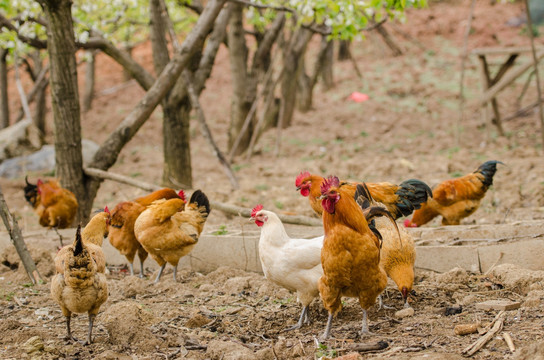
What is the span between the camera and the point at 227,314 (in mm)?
4617

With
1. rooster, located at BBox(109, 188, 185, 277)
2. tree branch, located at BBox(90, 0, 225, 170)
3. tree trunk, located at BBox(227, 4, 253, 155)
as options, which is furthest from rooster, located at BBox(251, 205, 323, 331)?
tree trunk, located at BBox(227, 4, 253, 155)

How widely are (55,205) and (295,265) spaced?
488cm

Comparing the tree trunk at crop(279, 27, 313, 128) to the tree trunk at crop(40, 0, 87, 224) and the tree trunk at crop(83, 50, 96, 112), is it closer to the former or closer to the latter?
the tree trunk at crop(40, 0, 87, 224)

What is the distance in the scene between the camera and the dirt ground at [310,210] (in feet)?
12.2

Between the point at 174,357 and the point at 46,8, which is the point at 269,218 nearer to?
the point at 174,357

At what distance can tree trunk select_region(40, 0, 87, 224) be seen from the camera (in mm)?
7117

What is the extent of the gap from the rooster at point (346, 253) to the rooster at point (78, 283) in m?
1.80

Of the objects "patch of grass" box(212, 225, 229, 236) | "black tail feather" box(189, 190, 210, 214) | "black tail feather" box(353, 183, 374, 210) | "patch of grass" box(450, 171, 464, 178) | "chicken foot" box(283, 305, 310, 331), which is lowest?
"chicken foot" box(283, 305, 310, 331)

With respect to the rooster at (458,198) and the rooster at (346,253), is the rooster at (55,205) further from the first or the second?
the rooster at (346,253)

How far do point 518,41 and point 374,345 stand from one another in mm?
21529

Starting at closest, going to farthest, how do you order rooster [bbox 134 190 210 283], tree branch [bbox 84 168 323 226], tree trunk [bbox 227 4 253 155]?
1. rooster [bbox 134 190 210 283]
2. tree branch [bbox 84 168 323 226]
3. tree trunk [bbox 227 4 253 155]

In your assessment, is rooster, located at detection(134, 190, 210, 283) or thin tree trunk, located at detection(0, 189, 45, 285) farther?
rooster, located at detection(134, 190, 210, 283)

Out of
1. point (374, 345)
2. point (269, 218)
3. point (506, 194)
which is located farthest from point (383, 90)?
point (374, 345)

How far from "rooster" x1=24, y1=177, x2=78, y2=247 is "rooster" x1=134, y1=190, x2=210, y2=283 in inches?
88.1
